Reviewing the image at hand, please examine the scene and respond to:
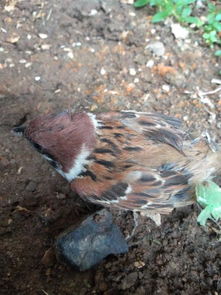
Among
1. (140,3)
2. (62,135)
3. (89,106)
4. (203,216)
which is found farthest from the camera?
(140,3)

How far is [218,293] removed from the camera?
276cm

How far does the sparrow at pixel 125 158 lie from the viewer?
9.33 ft

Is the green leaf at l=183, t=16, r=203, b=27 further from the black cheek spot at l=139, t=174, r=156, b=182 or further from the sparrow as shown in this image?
the black cheek spot at l=139, t=174, r=156, b=182

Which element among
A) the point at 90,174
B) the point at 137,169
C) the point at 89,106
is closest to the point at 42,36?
the point at 89,106

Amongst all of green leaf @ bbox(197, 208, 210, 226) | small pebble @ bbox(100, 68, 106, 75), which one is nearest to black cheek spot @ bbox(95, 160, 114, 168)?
green leaf @ bbox(197, 208, 210, 226)

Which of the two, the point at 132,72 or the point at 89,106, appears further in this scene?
the point at 132,72

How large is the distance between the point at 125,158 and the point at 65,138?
414 mm

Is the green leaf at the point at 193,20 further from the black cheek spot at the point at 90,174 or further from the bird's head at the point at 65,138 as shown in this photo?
the black cheek spot at the point at 90,174

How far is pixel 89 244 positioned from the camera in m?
2.88

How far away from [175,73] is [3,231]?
6.61ft

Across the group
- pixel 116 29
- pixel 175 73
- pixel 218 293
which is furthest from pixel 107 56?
pixel 218 293

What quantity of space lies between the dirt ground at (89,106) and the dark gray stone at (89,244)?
8 centimetres

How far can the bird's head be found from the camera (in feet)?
9.20

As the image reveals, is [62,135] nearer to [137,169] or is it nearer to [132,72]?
[137,169]
